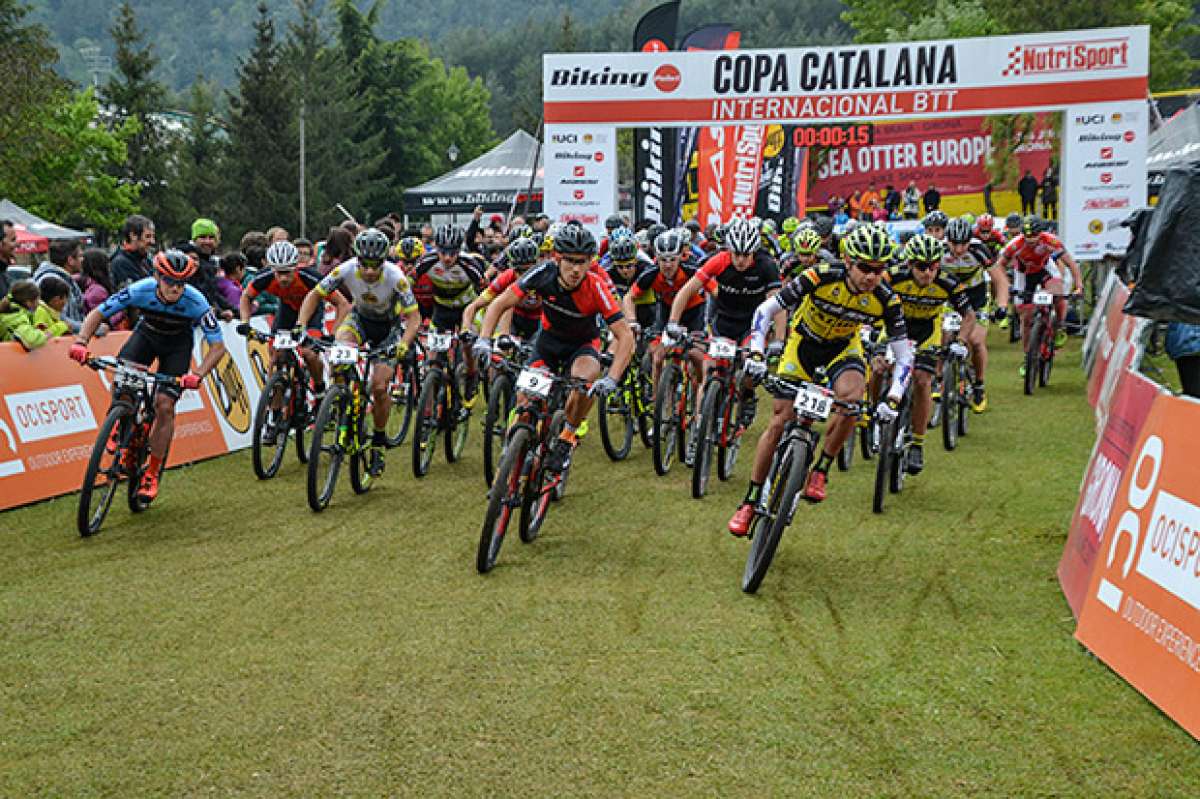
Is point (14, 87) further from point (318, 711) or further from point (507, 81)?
point (507, 81)

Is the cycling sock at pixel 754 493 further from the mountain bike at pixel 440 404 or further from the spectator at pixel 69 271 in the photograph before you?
the spectator at pixel 69 271

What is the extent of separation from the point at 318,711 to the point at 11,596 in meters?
3.25

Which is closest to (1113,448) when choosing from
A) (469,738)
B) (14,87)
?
(469,738)

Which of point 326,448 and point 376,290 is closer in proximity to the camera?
point 326,448

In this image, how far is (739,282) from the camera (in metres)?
12.3

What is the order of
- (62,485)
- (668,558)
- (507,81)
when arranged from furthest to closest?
(507,81), (62,485), (668,558)

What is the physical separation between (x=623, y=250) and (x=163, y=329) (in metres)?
4.45

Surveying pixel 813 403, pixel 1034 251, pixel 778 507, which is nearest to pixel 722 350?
pixel 813 403

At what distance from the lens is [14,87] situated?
31.2 meters

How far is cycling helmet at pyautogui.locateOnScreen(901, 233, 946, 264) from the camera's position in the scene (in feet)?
35.3

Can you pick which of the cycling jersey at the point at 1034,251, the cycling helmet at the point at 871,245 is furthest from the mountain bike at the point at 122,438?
the cycling jersey at the point at 1034,251

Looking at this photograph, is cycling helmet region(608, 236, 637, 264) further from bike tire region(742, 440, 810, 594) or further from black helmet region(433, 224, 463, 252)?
bike tire region(742, 440, 810, 594)

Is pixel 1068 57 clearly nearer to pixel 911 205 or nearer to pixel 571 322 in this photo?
pixel 911 205

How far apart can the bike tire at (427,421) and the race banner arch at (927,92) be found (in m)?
12.3
